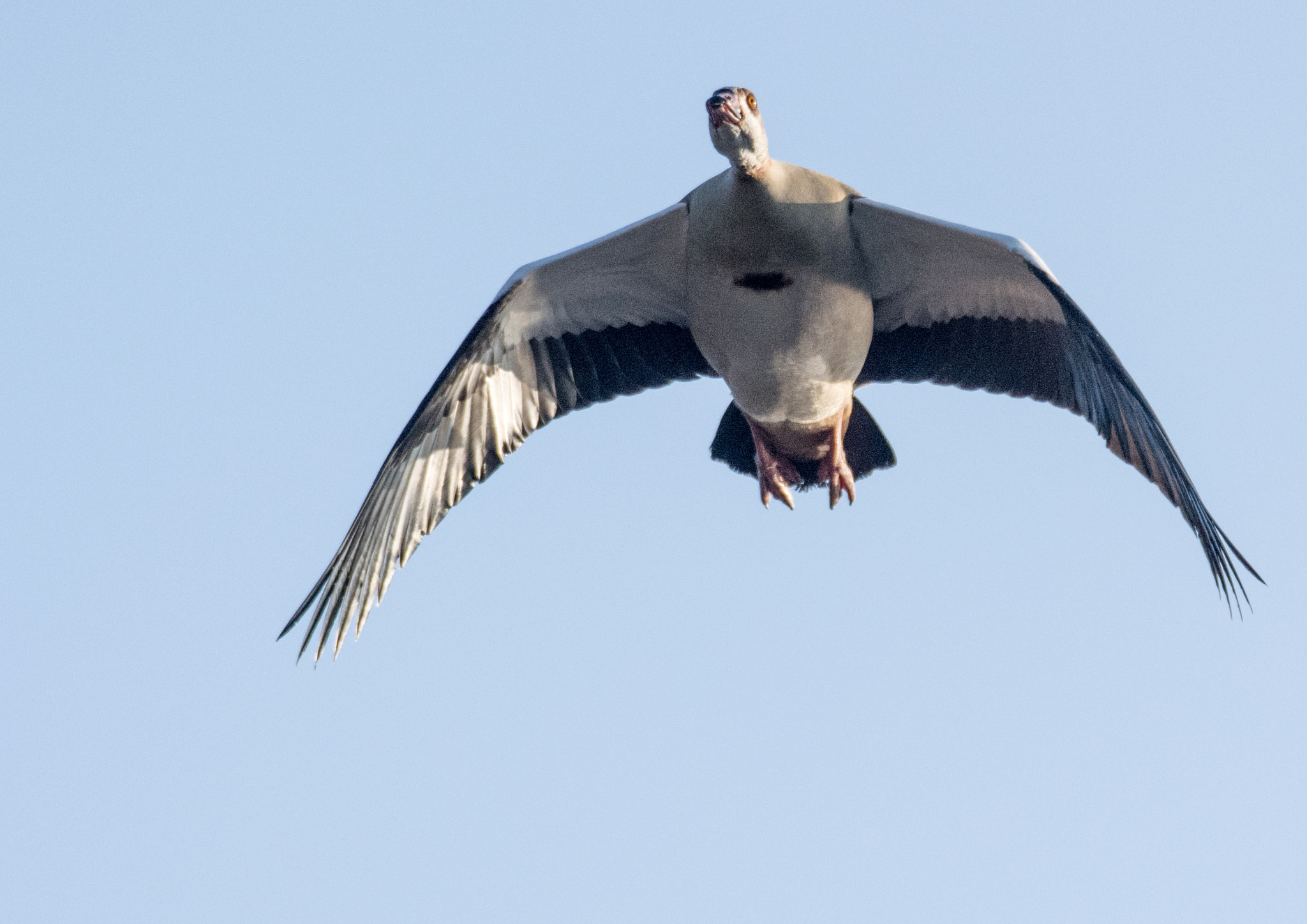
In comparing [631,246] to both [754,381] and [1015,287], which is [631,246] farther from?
[1015,287]

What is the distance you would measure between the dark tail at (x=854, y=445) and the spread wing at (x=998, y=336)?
0.22 metres

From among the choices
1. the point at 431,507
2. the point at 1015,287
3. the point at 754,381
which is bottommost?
the point at 431,507

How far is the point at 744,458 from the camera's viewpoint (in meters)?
7.94

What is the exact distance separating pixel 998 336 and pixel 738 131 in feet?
6.00

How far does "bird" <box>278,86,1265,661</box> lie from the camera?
675cm

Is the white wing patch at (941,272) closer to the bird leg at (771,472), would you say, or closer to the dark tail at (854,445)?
the dark tail at (854,445)

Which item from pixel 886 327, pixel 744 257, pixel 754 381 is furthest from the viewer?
pixel 886 327

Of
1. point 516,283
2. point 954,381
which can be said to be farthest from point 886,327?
point 516,283

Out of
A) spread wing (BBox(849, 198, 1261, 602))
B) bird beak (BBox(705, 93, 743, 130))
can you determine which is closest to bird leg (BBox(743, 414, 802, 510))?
spread wing (BBox(849, 198, 1261, 602))

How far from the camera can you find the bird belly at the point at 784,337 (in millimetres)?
6848

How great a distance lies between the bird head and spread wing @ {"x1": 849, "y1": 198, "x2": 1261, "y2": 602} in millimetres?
587

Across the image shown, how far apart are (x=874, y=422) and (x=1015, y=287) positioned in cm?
96

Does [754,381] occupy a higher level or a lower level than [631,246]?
lower

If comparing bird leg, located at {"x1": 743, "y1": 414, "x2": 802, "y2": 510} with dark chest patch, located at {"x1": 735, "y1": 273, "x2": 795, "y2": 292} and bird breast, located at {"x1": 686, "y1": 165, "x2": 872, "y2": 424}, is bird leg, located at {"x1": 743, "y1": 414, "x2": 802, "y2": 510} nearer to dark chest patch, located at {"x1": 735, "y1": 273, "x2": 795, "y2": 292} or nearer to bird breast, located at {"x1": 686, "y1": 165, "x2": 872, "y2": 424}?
bird breast, located at {"x1": 686, "y1": 165, "x2": 872, "y2": 424}
